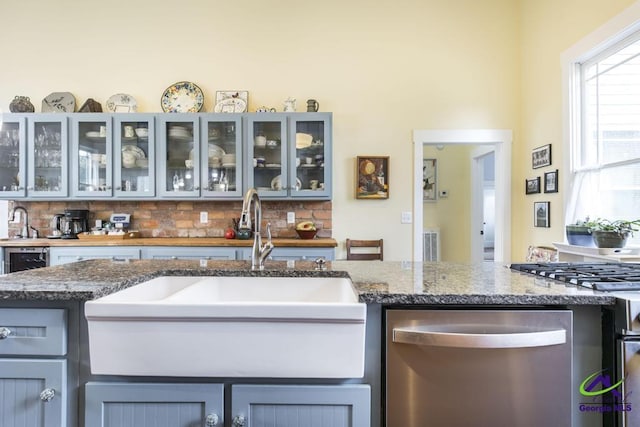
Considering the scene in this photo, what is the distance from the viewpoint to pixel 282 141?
3.29 meters

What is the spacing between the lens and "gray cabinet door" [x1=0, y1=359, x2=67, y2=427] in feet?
3.20

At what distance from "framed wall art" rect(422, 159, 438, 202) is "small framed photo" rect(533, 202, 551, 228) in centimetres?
177

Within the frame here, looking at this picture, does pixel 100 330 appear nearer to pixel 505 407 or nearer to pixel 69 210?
pixel 505 407

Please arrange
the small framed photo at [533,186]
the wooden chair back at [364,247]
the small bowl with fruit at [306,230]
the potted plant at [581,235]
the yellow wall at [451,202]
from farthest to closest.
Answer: the yellow wall at [451,202]
the wooden chair back at [364,247]
the small bowl with fruit at [306,230]
the small framed photo at [533,186]
the potted plant at [581,235]

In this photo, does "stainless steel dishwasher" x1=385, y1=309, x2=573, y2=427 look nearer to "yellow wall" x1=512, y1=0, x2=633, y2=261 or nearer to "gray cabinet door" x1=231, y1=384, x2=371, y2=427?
"gray cabinet door" x1=231, y1=384, x2=371, y2=427

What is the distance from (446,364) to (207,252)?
8.29ft

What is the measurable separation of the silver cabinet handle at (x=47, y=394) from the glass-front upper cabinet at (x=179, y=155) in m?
2.45

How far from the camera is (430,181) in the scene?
500 centimetres

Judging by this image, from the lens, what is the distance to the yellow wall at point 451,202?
4848mm

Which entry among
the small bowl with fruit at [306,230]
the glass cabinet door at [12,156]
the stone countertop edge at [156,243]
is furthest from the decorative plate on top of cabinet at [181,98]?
the small bowl with fruit at [306,230]

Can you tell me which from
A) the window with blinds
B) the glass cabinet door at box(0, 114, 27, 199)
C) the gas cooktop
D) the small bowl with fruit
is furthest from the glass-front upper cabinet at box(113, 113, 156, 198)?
the window with blinds

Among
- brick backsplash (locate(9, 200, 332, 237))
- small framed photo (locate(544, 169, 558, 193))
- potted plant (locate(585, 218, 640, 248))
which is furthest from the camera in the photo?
brick backsplash (locate(9, 200, 332, 237))

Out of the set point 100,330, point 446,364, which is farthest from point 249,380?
point 446,364

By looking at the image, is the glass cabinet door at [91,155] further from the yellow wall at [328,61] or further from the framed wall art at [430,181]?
the framed wall art at [430,181]
